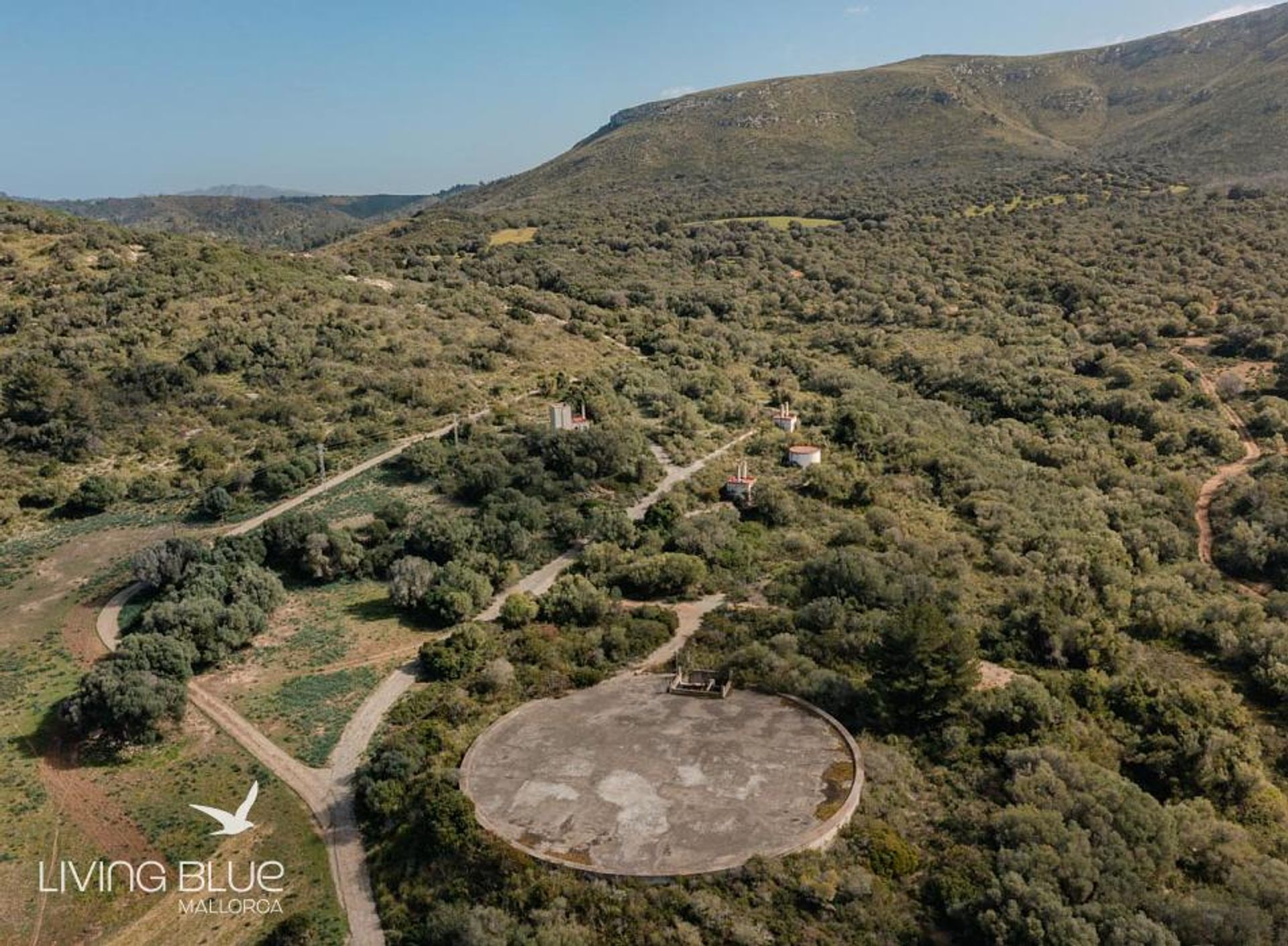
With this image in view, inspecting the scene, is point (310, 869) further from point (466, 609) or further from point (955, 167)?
point (955, 167)

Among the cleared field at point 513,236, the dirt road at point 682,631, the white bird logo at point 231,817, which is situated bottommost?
the white bird logo at point 231,817

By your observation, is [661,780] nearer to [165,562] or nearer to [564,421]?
[165,562]

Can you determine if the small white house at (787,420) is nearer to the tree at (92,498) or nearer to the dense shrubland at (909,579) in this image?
the dense shrubland at (909,579)

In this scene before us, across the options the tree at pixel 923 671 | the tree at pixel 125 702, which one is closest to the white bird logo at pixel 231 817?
the tree at pixel 125 702

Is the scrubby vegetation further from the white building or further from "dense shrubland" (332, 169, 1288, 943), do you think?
the white building

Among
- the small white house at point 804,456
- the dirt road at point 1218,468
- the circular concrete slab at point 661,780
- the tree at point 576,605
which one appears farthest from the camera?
the small white house at point 804,456

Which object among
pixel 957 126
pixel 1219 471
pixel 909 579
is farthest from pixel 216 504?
pixel 957 126

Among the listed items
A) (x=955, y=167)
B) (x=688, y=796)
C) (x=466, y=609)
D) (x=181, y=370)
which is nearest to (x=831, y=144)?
(x=955, y=167)
